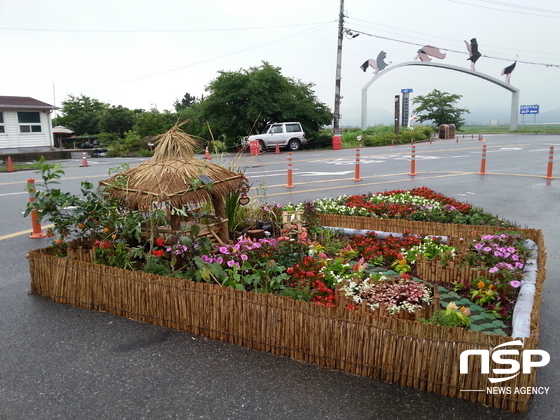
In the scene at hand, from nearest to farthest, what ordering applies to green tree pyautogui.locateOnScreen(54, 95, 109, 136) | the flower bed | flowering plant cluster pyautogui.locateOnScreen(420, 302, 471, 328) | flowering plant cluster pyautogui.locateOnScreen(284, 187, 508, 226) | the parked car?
the flower bed, flowering plant cluster pyautogui.locateOnScreen(420, 302, 471, 328), flowering plant cluster pyautogui.locateOnScreen(284, 187, 508, 226), the parked car, green tree pyautogui.locateOnScreen(54, 95, 109, 136)

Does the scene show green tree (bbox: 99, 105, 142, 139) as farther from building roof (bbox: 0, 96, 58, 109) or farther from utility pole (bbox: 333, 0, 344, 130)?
utility pole (bbox: 333, 0, 344, 130)

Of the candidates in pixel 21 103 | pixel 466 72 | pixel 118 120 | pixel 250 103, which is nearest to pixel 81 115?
pixel 118 120

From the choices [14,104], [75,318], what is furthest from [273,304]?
[14,104]

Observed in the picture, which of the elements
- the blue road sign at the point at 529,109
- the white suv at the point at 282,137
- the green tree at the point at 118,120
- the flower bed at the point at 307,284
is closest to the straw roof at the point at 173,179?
the flower bed at the point at 307,284

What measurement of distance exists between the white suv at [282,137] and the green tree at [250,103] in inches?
69.3

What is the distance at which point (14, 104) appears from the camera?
29984mm

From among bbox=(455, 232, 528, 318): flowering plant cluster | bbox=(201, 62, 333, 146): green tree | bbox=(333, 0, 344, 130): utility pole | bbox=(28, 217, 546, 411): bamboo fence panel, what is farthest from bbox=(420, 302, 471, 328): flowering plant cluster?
bbox=(333, 0, 344, 130): utility pole

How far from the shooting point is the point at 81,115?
53375mm

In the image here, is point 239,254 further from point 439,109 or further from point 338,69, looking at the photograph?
point 439,109

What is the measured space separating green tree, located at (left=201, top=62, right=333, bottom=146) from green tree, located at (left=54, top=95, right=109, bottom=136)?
70.2 feet

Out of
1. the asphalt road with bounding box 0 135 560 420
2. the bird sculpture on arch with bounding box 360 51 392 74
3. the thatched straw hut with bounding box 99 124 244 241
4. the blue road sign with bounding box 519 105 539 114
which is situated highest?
the bird sculpture on arch with bounding box 360 51 392 74

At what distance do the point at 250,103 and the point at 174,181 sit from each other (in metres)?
27.3

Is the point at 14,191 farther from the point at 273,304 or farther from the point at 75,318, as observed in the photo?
the point at 273,304

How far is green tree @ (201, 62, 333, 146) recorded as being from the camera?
103 feet
